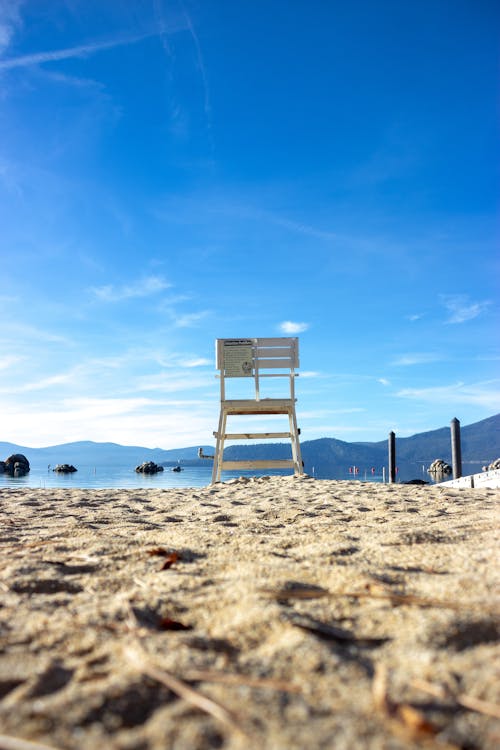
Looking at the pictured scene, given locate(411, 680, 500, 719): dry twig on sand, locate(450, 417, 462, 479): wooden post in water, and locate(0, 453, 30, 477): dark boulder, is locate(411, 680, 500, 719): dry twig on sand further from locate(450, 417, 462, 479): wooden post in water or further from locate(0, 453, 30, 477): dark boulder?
locate(0, 453, 30, 477): dark boulder

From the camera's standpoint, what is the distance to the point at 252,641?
113 cm

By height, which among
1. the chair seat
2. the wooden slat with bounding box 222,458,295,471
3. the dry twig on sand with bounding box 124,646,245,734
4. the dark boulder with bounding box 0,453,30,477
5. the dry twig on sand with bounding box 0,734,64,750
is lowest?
the dark boulder with bounding box 0,453,30,477

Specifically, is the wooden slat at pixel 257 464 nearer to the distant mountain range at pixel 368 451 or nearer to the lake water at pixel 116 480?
the lake water at pixel 116 480

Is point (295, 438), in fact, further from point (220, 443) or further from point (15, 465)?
point (15, 465)

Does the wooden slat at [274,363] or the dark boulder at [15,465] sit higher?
the wooden slat at [274,363]

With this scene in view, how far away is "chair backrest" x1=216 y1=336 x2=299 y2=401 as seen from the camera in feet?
23.5

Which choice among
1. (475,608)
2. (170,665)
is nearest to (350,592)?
(475,608)

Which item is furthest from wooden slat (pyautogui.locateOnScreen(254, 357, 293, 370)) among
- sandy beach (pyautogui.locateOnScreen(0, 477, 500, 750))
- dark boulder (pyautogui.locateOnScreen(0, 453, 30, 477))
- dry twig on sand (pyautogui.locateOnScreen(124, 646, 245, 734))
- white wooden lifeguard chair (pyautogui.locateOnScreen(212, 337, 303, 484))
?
dark boulder (pyautogui.locateOnScreen(0, 453, 30, 477))

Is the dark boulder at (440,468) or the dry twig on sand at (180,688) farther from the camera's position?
the dark boulder at (440,468)

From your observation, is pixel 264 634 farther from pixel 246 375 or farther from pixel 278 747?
pixel 246 375

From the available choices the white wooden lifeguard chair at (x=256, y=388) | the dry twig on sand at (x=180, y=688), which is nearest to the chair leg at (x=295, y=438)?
the white wooden lifeguard chair at (x=256, y=388)

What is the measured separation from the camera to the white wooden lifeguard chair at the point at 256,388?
22.5 ft

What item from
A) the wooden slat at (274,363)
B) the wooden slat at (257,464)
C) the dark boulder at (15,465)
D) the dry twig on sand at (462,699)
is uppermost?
the wooden slat at (274,363)

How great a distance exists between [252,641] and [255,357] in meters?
6.22
